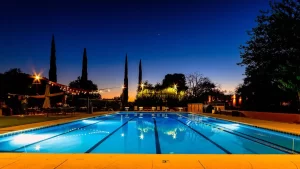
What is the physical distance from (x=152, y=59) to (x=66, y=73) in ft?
36.0

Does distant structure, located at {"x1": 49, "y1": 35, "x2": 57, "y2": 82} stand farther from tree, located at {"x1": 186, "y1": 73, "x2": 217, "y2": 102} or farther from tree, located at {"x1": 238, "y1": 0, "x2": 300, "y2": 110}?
tree, located at {"x1": 186, "y1": 73, "x2": 217, "y2": 102}

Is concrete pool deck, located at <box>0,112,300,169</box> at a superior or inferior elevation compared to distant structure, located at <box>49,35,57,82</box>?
inferior

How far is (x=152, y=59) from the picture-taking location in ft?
129

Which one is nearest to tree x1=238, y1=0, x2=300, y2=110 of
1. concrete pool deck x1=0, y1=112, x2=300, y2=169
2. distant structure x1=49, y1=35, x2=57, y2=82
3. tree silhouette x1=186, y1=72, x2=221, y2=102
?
concrete pool deck x1=0, y1=112, x2=300, y2=169

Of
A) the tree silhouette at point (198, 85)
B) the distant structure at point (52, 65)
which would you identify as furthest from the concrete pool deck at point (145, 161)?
the tree silhouette at point (198, 85)

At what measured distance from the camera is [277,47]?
56.2 ft

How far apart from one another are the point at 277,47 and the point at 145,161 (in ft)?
46.2

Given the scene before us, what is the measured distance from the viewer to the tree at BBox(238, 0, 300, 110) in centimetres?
1513

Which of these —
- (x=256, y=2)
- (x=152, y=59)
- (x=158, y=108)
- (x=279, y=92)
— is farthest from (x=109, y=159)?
(x=152, y=59)

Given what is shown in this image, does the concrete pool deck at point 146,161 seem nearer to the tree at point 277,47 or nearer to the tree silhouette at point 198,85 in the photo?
the tree at point 277,47

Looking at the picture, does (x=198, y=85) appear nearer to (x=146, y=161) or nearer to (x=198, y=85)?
(x=198, y=85)

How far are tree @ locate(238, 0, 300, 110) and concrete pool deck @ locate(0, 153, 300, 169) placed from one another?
971 cm

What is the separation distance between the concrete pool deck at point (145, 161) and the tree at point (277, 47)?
971cm

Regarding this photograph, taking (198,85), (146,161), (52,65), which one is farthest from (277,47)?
(198,85)
